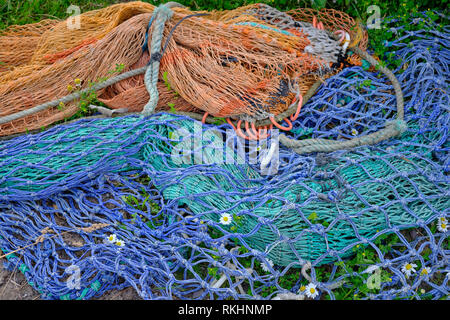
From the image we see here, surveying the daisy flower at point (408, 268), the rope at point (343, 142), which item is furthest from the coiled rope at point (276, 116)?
the daisy flower at point (408, 268)

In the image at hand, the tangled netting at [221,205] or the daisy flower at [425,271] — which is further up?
the tangled netting at [221,205]

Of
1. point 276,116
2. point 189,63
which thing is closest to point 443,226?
point 276,116

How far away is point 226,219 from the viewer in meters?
2.85

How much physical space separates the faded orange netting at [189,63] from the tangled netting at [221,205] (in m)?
0.23

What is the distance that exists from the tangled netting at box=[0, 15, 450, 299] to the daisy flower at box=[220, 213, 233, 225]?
0.01m

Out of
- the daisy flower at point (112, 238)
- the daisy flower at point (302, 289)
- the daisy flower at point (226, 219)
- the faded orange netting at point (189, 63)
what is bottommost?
the daisy flower at point (302, 289)

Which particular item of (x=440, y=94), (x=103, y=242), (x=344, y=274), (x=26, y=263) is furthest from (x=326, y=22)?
(x=26, y=263)

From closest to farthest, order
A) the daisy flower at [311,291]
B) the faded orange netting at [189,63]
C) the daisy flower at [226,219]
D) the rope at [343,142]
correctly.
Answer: the daisy flower at [311,291] → the daisy flower at [226,219] → the rope at [343,142] → the faded orange netting at [189,63]

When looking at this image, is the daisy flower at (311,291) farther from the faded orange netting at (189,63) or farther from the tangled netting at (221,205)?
the faded orange netting at (189,63)

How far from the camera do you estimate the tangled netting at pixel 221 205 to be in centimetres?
277

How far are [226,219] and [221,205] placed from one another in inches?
4.6

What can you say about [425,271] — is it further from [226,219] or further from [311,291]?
[226,219]

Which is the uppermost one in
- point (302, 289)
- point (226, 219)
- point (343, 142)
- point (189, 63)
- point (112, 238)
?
point (189, 63)

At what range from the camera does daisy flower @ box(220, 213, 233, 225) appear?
284cm
